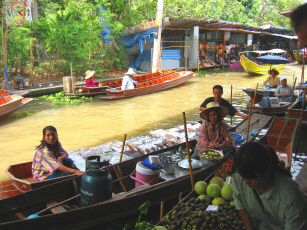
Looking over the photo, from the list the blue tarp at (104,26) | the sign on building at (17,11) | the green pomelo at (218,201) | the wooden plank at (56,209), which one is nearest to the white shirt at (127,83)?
the sign on building at (17,11)

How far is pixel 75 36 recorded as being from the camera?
50.5ft

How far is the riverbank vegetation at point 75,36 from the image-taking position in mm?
13891

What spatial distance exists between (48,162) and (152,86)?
9.55 meters

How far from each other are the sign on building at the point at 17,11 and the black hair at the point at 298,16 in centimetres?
1358

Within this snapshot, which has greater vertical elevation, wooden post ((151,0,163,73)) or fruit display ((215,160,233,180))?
wooden post ((151,0,163,73))

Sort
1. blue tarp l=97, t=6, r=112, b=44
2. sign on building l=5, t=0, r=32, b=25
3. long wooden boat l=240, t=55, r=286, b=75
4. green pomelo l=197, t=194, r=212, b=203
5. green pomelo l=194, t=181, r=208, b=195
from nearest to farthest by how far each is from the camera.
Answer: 1. green pomelo l=197, t=194, r=212, b=203
2. green pomelo l=194, t=181, r=208, b=195
3. sign on building l=5, t=0, r=32, b=25
4. blue tarp l=97, t=6, r=112, b=44
5. long wooden boat l=240, t=55, r=286, b=75

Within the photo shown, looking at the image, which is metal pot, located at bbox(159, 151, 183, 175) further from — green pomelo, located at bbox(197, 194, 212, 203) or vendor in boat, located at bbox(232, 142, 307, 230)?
vendor in boat, located at bbox(232, 142, 307, 230)

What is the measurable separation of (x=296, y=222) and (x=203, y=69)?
69.6 feet

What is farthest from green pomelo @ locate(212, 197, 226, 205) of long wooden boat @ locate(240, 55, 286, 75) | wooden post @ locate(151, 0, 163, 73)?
long wooden boat @ locate(240, 55, 286, 75)

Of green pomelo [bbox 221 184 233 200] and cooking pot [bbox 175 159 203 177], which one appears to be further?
cooking pot [bbox 175 159 203 177]

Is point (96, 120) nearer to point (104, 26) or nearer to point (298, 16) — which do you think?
point (298, 16)

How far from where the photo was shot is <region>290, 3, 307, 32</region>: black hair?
1448 millimetres

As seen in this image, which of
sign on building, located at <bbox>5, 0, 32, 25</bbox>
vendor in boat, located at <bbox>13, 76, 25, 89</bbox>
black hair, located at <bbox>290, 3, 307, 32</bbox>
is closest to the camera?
black hair, located at <bbox>290, 3, 307, 32</bbox>

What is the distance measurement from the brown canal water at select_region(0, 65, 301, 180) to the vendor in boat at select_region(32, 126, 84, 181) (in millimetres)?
1794
